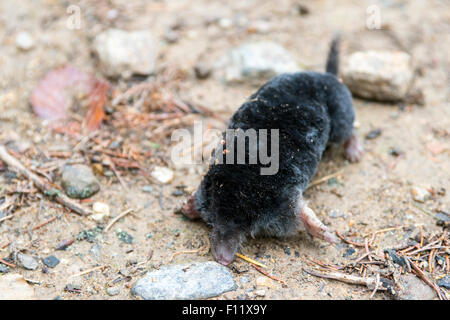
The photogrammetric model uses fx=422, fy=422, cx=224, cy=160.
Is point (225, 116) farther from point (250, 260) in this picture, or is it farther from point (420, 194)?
point (420, 194)

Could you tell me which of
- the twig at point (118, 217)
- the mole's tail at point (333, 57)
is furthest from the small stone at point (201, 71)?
the twig at point (118, 217)

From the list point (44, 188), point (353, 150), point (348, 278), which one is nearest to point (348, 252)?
point (348, 278)

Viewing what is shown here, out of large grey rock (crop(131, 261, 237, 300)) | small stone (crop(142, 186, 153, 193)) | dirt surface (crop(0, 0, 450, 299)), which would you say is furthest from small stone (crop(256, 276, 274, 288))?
small stone (crop(142, 186, 153, 193))

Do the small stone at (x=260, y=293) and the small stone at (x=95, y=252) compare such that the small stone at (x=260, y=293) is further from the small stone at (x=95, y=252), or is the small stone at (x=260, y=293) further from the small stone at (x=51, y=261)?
the small stone at (x=51, y=261)

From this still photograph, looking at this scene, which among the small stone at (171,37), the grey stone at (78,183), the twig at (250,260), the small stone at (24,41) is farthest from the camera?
the small stone at (171,37)

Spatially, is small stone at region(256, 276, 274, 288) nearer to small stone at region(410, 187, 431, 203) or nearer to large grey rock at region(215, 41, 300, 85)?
small stone at region(410, 187, 431, 203)

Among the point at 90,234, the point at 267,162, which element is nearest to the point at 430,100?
the point at 267,162
